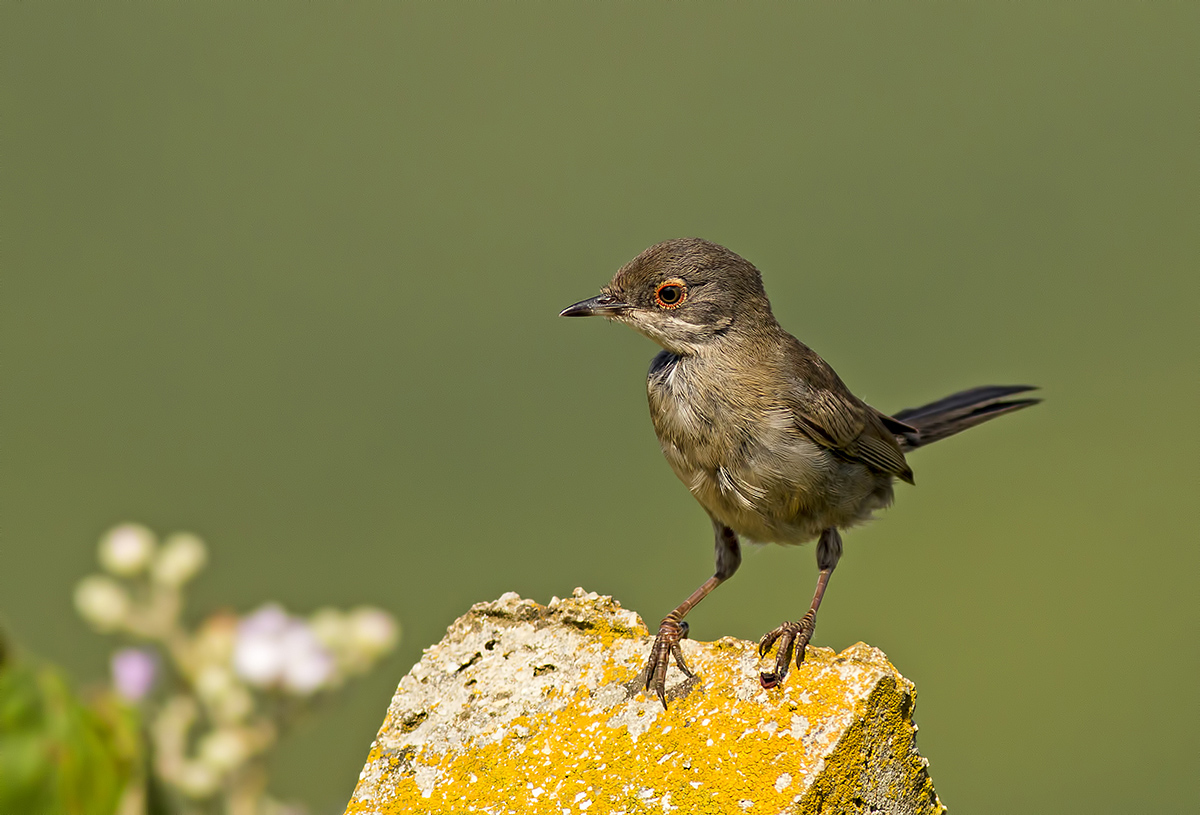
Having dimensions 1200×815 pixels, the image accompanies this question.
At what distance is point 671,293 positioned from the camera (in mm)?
4453

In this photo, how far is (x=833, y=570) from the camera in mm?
4648

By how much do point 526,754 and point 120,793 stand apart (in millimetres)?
1211

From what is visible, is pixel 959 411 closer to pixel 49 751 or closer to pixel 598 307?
pixel 598 307

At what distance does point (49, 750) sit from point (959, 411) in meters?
4.70

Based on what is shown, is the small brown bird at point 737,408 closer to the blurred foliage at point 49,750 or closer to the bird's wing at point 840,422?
the bird's wing at point 840,422

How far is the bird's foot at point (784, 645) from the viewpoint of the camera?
3.52m

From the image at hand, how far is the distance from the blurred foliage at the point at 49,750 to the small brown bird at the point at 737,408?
77.4 inches

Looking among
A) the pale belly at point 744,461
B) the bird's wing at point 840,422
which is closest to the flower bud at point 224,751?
the pale belly at point 744,461

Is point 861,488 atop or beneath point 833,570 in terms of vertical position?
atop

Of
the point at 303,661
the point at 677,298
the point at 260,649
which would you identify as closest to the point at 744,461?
the point at 677,298

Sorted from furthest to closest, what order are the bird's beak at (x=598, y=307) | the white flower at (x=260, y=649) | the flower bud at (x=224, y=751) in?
1. the bird's beak at (x=598, y=307)
2. the white flower at (x=260, y=649)
3. the flower bud at (x=224, y=751)

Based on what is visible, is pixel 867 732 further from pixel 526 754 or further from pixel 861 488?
pixel 861 488

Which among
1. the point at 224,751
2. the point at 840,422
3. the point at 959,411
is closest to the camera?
the point at 224,751

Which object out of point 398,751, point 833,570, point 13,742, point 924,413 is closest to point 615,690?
point 398,751
